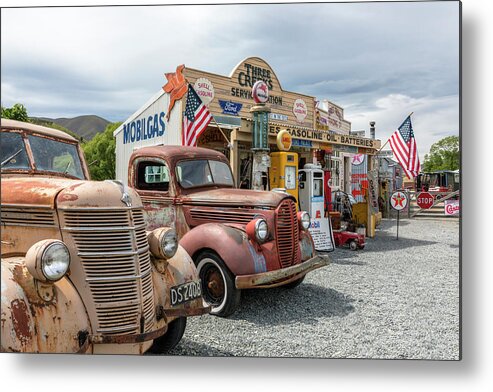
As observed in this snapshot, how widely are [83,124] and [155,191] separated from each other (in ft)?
2.96

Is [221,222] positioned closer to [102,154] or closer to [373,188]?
[102,154]

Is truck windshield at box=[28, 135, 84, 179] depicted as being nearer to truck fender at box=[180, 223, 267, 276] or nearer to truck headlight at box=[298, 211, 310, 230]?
truck fender at box=[180, 223, 267, 276]

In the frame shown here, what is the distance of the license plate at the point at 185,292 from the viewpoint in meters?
2.40

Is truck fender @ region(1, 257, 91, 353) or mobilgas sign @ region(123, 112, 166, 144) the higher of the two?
mobilgas sign @ region(123, 112, 166, 144)

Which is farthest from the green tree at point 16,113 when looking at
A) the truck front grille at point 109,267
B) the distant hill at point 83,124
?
the truck front grille at point 109,267

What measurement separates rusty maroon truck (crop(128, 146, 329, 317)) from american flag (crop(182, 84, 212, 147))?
806 millimetres

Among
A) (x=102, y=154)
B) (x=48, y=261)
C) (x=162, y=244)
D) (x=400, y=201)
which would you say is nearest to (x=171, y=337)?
(x=162, y=244)

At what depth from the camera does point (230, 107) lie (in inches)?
247

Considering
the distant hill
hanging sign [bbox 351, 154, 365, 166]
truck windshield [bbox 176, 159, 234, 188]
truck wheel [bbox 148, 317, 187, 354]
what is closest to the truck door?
truck windshield [bbox 176, 159, 234, 188]

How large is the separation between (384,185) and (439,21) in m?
5.78

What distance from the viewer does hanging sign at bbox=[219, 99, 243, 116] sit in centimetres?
619

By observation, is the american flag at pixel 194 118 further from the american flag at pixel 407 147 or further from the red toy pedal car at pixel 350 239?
→ the red toy pedal car at pixel 350 239

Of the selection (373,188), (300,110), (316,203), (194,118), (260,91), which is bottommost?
(316,203)

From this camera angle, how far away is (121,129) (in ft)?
13.6
